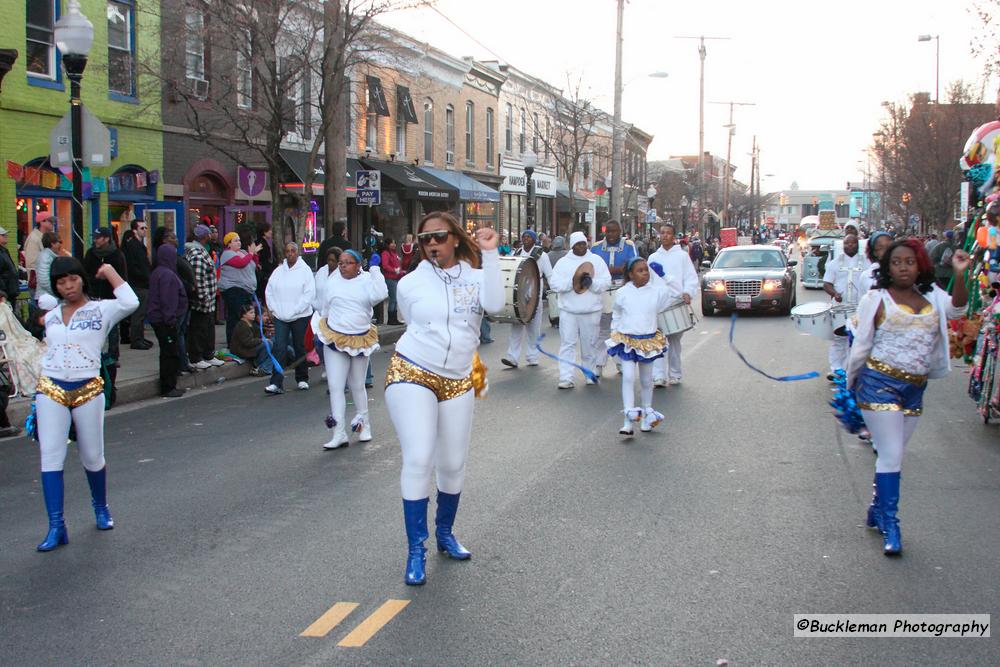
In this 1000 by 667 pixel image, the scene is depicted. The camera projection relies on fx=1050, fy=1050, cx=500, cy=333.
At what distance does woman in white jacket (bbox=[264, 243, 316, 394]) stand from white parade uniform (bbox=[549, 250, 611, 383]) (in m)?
2.93

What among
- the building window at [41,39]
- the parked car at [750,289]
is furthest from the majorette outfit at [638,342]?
the building window at [41,39]

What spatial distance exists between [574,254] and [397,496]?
19.0 ft

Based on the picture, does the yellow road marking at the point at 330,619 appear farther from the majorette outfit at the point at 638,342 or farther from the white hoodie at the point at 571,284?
the white hoodie at the point at 571,284

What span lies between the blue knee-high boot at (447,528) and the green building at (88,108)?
11742 mm

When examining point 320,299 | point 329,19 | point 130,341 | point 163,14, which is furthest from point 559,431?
point 163,14

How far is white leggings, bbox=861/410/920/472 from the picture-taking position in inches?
234

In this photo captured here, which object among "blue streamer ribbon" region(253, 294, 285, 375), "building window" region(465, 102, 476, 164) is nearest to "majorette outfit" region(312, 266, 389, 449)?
"blue streamer ribbon" region(253, 294, 285, 375)

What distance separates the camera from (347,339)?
9.16m

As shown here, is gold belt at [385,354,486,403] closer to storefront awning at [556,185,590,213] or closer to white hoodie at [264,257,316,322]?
white hoodie at [264,257,316,322]

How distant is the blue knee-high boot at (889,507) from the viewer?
5.88 metres

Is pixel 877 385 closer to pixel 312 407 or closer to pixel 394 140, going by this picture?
pixel 312 407

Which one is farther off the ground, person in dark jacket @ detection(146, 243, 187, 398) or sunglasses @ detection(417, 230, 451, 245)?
sunglasses @ detection(417, 230, 451, 245)

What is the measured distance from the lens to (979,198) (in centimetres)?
1135

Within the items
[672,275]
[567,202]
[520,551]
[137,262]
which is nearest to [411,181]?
[137,262]
